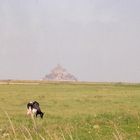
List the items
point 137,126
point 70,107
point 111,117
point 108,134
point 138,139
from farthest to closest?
point 70,107 → point 111,117 → point 137,126 → point 108,134 → point 138,139

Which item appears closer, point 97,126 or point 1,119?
point 97,126

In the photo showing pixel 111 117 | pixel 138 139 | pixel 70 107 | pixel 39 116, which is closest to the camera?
pixel 138 139

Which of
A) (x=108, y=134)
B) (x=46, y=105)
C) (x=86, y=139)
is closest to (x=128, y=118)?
(x=108, y=134)

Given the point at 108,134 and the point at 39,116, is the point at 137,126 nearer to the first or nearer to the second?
the point at 108,134

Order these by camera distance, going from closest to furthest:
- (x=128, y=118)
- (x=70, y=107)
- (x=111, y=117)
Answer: (x=128, y=118), (x=111, y=117), (x=70, y=107)

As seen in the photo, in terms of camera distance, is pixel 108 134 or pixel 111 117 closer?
pixel 108 134

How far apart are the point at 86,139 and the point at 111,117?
759 centimetres

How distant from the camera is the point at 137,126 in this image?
1733cm

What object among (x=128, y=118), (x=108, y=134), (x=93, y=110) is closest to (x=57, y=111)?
(x=93, y=110)

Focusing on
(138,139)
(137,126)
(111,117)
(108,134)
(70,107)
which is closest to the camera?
(138,139)

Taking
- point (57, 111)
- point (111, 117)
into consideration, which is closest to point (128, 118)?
point (111, 117)

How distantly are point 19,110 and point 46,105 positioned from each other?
4.00 m

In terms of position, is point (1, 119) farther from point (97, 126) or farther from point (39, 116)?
point (97, 126)

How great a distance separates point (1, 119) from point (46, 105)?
37.5 ft
